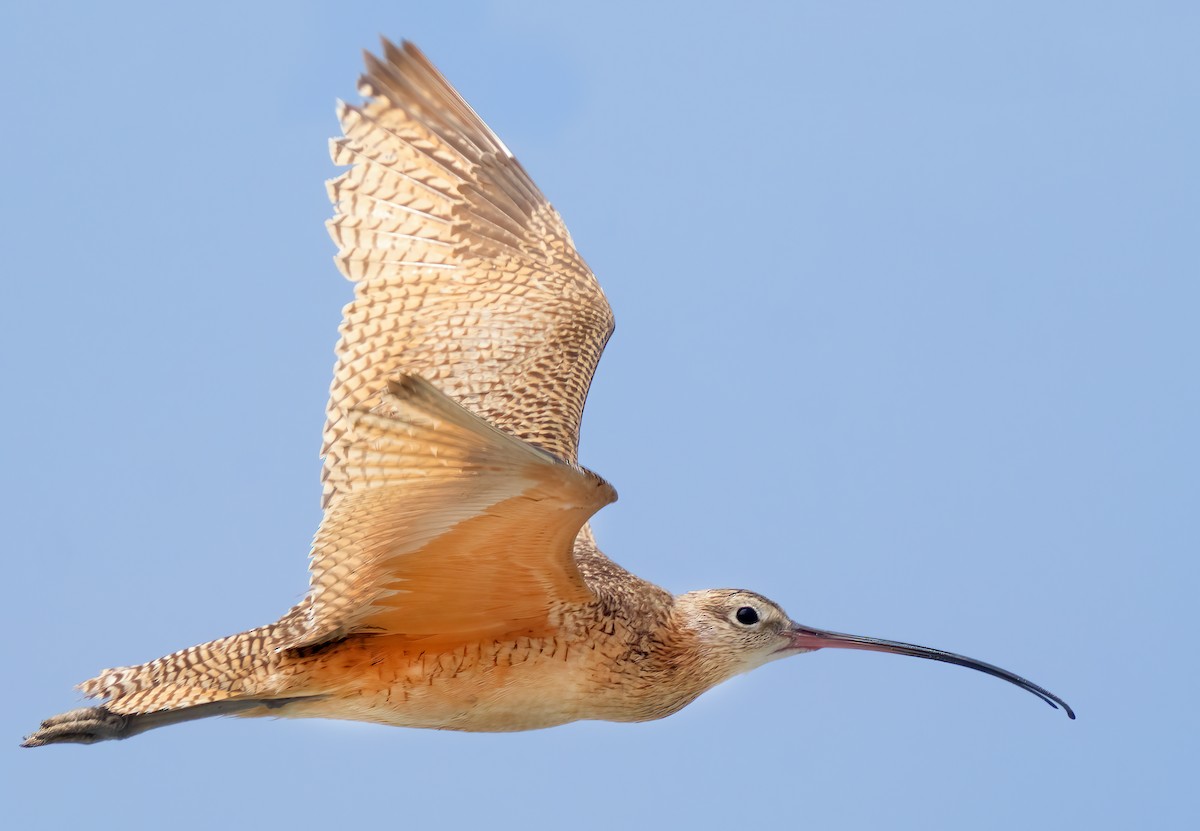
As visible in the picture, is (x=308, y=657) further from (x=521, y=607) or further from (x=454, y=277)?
(x=454, y=277)

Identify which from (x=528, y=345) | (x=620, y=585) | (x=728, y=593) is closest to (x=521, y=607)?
(x=620, y=585)

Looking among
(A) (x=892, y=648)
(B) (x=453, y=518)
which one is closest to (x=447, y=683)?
(B) (x=453, y=518)

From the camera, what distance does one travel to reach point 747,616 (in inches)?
269

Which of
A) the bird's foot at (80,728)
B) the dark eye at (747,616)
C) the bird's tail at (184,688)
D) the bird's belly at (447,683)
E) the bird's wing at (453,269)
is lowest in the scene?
the bird's foot at (80,728)

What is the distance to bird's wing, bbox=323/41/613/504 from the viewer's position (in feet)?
24.3

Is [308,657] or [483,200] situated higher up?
[483,200]

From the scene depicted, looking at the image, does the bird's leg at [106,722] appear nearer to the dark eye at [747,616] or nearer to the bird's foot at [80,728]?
the bird's foot at [80,728]

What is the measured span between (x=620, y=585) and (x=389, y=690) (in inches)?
39.6

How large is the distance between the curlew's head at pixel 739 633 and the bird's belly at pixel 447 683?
57 cm

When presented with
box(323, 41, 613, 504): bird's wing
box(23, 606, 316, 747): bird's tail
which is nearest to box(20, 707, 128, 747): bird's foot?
box(23, 606, 316, 747): bird's tail

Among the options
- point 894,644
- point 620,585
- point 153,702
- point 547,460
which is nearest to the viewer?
point 547,460

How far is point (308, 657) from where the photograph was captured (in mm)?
6180

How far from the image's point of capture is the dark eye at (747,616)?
6797 millimetres

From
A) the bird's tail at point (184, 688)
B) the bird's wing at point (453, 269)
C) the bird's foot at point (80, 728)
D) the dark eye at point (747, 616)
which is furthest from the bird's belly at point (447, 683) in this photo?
the bird's wing at point (453, 269)
